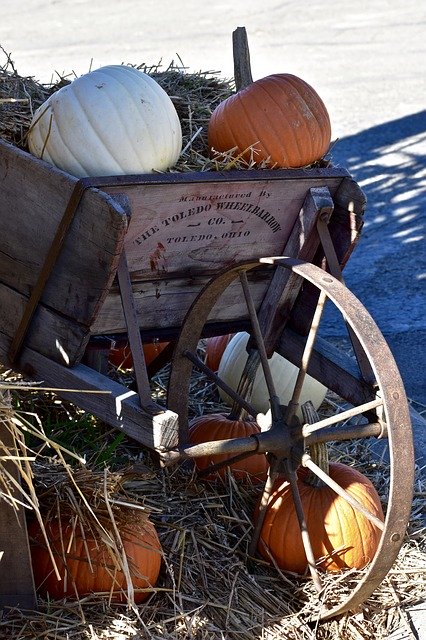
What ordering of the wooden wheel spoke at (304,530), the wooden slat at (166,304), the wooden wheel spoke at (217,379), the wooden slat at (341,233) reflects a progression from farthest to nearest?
the wooden wheel spoke at (217,379), the wooden slat at (341,233), the wooden slat at (166,304), the wooden wheel spoke at (304,530)

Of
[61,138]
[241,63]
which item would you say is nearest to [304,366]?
[61,138]

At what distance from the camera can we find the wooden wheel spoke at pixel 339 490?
9.12 ft

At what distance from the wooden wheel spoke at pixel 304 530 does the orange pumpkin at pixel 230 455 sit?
1.41 feet

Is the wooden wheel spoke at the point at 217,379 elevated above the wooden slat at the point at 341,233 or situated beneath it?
situated beneath

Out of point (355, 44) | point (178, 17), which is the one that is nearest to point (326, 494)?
point (355, 44)

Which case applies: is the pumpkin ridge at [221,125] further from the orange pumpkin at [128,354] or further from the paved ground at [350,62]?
the paved ground at [350,62]

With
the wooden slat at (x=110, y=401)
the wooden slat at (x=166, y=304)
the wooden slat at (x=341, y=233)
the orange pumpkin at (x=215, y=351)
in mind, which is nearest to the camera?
the wooden slat at (x=110, y=401)

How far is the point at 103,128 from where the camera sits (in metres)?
2.86

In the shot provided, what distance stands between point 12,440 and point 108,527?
17.5 inches

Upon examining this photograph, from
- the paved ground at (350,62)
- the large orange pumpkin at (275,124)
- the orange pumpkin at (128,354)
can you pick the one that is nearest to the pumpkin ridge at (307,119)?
the large orange pumpkin at (275,124)

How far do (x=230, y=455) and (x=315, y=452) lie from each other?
1.48ft

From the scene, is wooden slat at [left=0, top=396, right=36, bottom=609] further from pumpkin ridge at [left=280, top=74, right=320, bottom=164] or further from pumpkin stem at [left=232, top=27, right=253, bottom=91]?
pumpkin stem at [left=232, top=27, right=253, bottom=91]

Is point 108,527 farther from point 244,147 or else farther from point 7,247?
point 244,147

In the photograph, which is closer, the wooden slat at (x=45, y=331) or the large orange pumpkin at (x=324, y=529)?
the wooden slat at (x=45, y=331)
